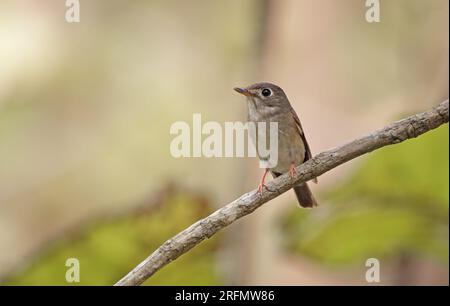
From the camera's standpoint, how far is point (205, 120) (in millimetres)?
4809

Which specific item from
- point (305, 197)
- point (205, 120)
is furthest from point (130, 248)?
point (205, 120)

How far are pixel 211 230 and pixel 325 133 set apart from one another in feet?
8.83

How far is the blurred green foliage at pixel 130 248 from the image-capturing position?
3.08 metres

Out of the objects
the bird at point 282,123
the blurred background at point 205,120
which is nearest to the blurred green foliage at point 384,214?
the blurred background at point 205,120

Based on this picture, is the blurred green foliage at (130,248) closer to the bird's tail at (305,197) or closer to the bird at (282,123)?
the bird at (282,123)

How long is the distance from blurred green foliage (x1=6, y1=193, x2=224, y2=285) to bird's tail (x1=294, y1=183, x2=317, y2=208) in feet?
3.26

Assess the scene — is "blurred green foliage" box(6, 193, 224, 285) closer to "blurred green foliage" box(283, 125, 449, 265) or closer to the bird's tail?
"blurred green foliage" box(283, 125, 449, 265)

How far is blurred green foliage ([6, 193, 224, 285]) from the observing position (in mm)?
3084

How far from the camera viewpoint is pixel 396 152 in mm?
3127

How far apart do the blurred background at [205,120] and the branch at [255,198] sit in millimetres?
579

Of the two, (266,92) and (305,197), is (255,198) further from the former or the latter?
(305,197)

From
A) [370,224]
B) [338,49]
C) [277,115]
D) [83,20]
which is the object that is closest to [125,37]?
[83,20]

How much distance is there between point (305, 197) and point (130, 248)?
1300 millimetres

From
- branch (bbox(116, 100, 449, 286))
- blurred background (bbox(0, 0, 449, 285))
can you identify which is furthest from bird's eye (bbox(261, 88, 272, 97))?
branch (bbox(116, 100, 449, 286))
